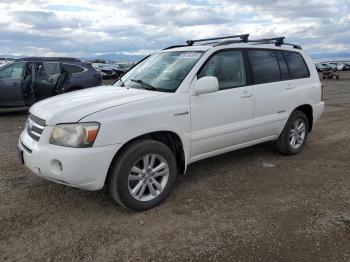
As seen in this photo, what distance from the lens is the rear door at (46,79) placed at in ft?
36.0

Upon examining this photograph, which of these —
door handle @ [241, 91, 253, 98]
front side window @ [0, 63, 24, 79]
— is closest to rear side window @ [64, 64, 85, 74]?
front side window @ [0, 63, 24, 79]

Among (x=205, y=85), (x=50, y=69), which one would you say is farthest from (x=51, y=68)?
(x=205, y=85)

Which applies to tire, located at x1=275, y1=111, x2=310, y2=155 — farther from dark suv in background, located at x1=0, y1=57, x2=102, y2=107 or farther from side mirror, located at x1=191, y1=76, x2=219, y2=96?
dark suv in background, located at x1=0, y1=57, x2=102, y2=107

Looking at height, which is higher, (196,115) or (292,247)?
(196,115)

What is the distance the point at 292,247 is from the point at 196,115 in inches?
69.9

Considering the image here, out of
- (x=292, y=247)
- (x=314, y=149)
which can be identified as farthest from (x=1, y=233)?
(x=314, y=149)

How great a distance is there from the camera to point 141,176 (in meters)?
4.02

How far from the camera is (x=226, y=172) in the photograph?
5301 millimetres

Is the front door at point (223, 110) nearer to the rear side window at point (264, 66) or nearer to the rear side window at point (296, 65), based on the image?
the rear side window at point (264, 66)

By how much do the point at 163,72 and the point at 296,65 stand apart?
2.40 metres

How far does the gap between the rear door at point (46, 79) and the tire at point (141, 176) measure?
7.67 m

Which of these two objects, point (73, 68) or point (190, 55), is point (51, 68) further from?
point (190, 55)

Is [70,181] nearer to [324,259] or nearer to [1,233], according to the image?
[1,233]

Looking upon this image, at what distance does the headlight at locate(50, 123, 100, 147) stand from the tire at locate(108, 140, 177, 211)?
382 mm
